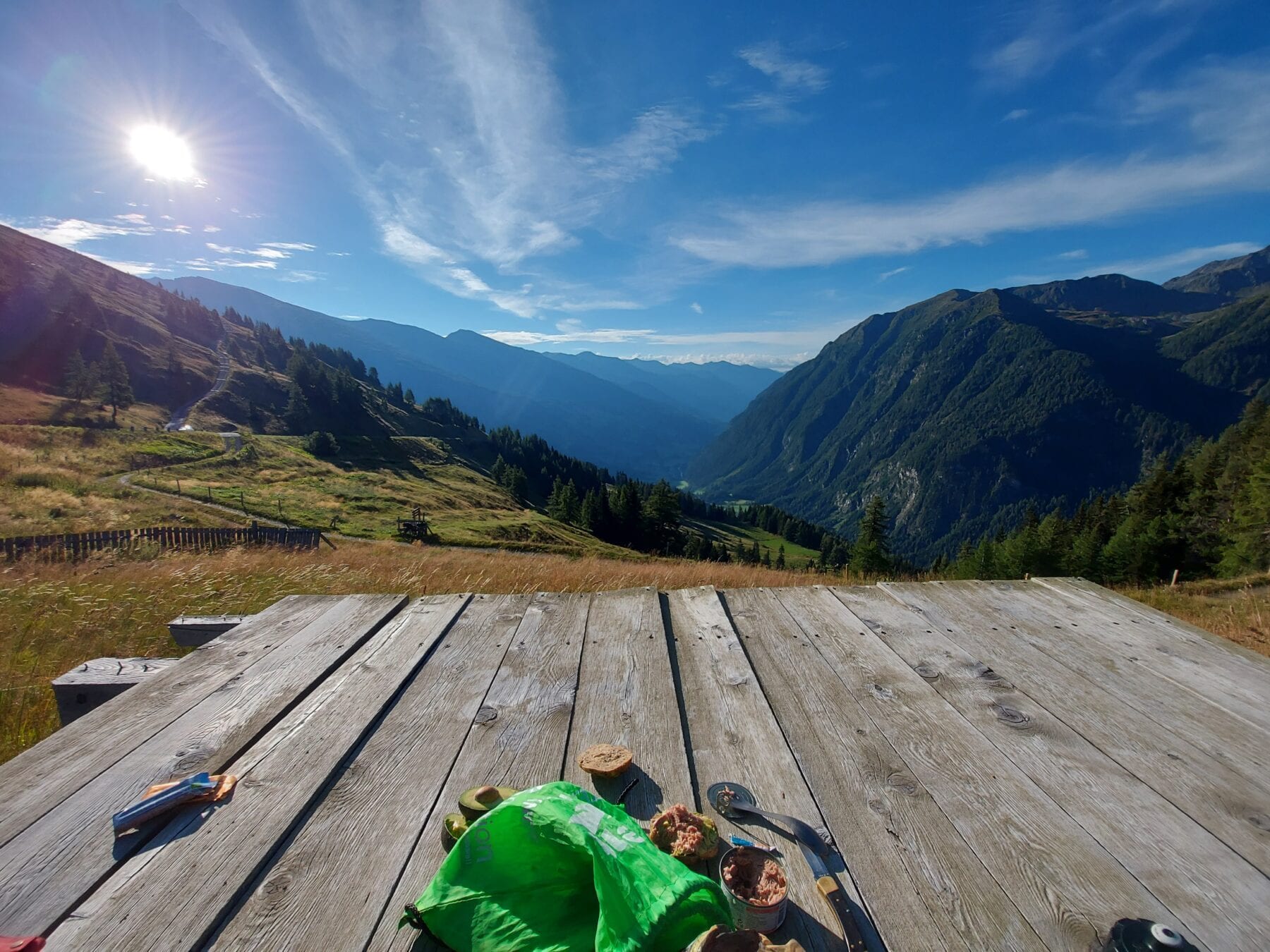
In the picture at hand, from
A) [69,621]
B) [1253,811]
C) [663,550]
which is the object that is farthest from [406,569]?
[663,550]

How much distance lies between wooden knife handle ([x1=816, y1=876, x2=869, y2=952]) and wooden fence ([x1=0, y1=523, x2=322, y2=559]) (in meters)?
16.2

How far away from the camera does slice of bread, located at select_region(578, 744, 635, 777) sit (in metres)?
2.20

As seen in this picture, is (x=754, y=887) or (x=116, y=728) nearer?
(x=754, y=887)

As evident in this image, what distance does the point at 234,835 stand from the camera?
6.35 ft

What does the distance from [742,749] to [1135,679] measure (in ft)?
7.98

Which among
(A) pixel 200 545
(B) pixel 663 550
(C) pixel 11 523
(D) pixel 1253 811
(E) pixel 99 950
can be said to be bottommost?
(B) pixel 663 550

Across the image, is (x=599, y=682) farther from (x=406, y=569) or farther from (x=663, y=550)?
(x=663, y=550)

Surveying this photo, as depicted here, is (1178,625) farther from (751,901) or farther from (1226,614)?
(1226,614)

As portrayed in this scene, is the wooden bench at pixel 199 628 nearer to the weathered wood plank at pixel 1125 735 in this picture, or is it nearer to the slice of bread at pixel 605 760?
the slice of bread at pixel 605 760

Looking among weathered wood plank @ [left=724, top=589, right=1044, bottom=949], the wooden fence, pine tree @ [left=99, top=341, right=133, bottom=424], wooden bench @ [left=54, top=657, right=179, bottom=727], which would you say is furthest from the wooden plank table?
pine tree @ [left=99, top=341, right=133, bottom=424]

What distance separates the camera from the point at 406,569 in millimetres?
8719

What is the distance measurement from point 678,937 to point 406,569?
27.0 ft

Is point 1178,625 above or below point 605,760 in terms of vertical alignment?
above

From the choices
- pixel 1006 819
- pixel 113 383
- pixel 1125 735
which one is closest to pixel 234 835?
pixel 1006 819
